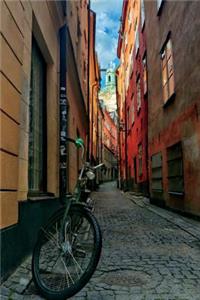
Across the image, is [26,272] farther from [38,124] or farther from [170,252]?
[38,124]

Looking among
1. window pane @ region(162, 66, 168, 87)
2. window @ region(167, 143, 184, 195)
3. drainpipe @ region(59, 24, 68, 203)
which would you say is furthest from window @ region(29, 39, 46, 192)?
window pane @ region(162, 66, 168, 87)

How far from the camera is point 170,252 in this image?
4809 millimetres

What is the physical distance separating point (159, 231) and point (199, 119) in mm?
2522

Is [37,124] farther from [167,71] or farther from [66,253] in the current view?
[167,71]

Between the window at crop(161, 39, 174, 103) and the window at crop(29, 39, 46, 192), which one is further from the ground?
the window at crop(161, 39, 174, 103)

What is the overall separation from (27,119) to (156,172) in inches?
340

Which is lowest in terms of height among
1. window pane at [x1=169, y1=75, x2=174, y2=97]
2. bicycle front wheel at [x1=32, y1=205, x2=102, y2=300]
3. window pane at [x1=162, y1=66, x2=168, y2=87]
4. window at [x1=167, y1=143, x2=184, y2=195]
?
bicycle front wheel at [x1=32, y1=205, x2=102, y2=300]

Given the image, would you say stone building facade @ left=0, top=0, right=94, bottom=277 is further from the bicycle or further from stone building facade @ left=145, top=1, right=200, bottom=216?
stone building facade @ left=145, top=1, right=200, bottom=216

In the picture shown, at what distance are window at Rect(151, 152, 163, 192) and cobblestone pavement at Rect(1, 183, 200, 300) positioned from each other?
16.8 ft

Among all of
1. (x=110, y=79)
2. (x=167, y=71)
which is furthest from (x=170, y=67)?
(x=110, y=79)

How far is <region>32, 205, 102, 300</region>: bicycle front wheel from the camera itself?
282 cm

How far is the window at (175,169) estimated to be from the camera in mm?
9203

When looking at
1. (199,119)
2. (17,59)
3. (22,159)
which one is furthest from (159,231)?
(17,59)

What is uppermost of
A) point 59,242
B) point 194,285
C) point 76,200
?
point 76,200
